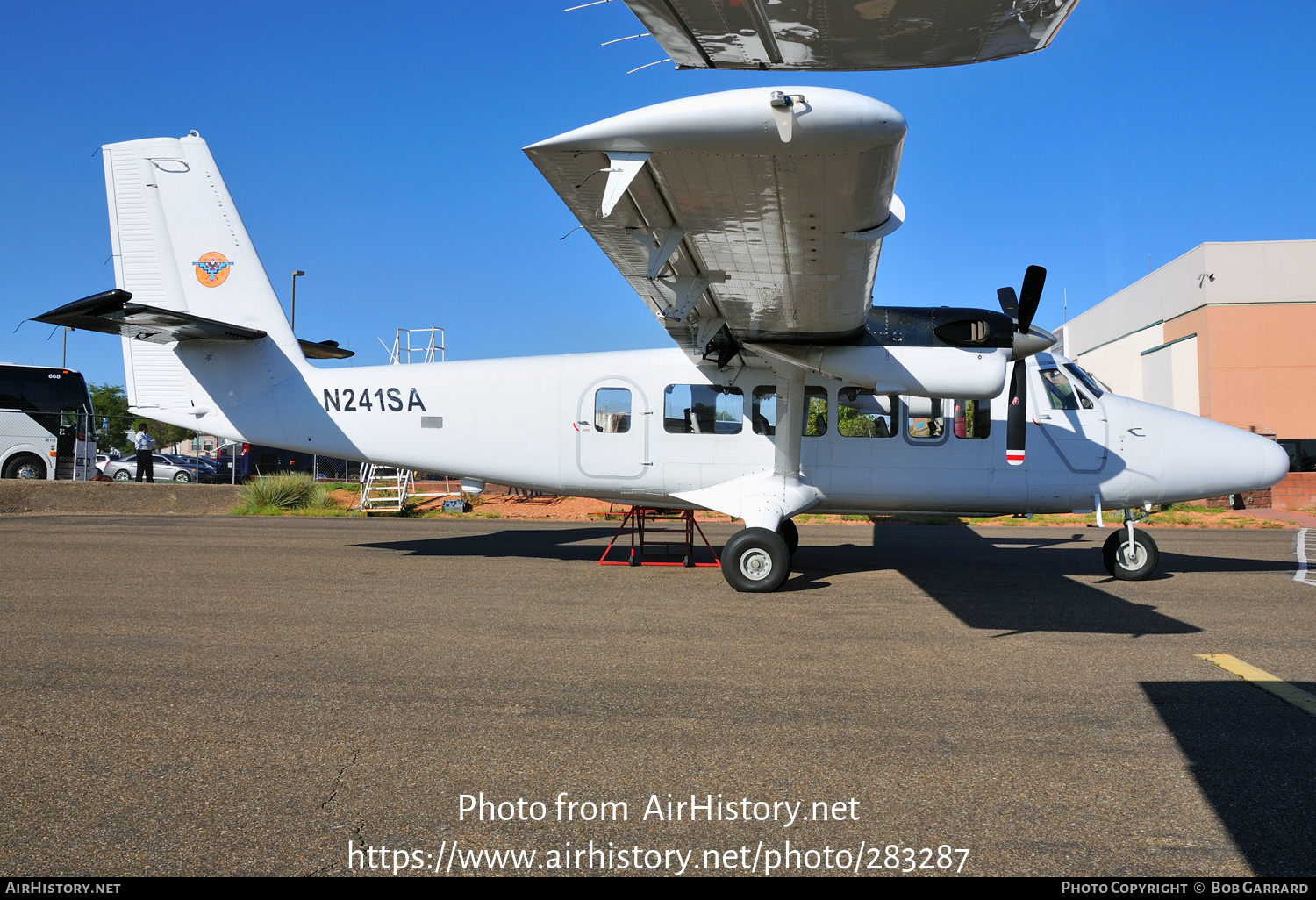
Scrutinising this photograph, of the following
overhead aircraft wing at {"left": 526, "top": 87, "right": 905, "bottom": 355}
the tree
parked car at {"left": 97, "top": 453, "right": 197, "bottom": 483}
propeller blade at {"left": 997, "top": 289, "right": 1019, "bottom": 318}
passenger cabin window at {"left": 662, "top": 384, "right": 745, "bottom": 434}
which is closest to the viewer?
overhead aircraft wing at {"left": 526, "top": 87, "right": 905, "bottom": 355}

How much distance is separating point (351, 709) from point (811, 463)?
6.95 metres

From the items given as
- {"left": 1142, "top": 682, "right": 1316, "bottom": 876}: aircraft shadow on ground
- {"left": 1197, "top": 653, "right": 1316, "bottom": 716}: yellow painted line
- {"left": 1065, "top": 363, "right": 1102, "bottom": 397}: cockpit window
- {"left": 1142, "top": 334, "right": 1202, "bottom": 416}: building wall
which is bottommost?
{"left": 1197, "top": 653, "right": 1316, "bottom": 716}: yellow painted line

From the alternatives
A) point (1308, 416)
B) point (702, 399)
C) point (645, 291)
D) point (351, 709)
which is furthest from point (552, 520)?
point (1308, 416)

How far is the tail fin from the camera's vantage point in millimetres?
10828

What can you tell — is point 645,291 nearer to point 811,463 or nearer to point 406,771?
point 811,463

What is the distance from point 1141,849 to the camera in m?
2.86

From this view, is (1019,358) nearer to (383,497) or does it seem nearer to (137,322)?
(137,322)

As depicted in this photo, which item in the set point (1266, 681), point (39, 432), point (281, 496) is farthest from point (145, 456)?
point (1266, 681)

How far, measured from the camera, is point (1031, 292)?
27.5ft

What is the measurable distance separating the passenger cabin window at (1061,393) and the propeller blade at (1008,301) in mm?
1165

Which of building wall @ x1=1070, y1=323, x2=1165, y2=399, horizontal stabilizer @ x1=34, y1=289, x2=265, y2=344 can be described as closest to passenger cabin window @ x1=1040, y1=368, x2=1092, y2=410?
horizontal stabilizer @ x1=34, y1=289, x2=265, y2=344

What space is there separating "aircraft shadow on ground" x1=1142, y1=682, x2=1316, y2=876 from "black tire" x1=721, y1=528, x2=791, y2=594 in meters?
4.25

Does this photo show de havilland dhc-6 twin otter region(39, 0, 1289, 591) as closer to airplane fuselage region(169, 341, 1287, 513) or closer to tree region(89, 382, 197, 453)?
airplane fuselage region(169, 341, 1287, 513)

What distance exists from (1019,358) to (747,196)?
4.78 meters
